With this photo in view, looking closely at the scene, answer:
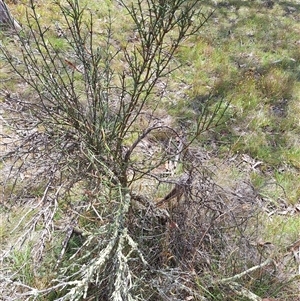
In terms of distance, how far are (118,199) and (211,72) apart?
11.7 ft

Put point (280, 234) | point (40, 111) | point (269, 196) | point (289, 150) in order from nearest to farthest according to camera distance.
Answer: point (40, 111), point (280, 234), point (269, 196), point (289, 150)

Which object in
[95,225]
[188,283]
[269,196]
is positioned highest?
[95,225]

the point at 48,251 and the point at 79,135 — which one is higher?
the point at 79,135

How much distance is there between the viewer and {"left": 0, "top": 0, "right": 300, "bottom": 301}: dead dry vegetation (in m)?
2.34

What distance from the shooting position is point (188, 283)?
98.6 inches

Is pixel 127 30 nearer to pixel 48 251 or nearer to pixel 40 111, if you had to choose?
pixel 40 111

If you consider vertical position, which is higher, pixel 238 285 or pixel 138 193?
pixel 138 193

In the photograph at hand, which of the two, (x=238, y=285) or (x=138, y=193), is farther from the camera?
(x=138, y=193)

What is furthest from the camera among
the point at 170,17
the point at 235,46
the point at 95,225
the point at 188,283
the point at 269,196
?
the point at 235,46

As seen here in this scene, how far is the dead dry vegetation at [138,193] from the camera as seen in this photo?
234cm

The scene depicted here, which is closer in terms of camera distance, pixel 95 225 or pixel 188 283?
pixel 188 283

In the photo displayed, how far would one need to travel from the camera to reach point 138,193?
9.46ft

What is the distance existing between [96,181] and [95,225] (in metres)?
0.35

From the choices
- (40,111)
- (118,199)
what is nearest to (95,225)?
(118,199)
